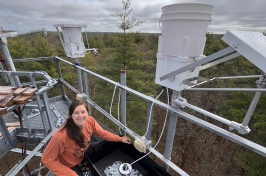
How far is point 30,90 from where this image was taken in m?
1.95

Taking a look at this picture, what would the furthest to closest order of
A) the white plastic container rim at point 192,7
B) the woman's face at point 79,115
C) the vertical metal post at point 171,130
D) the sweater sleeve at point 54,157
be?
1. the woman's face at point 79,115
2. the sweater sleeve at point 54,157
3. the vertical metal post at point 171,130
4. the white plastic container rim at point 192,7

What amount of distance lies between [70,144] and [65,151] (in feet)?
0.38

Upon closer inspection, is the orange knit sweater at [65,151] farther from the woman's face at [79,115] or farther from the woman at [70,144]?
the woman's face at [79,115]

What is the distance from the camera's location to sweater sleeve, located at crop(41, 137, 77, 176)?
71.9 inches

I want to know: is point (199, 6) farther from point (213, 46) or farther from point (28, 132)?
point (213, 46)

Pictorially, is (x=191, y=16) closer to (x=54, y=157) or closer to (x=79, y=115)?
(x=79, y=115)

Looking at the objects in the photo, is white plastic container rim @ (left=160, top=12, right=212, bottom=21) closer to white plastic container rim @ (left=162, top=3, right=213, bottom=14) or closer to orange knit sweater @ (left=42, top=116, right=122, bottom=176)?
white plastic container rim @ (left=162, top=3, right=213, bottom=14)

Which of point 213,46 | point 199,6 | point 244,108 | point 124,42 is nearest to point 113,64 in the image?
point 124,42

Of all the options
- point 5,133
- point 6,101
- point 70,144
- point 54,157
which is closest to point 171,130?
point 70,144

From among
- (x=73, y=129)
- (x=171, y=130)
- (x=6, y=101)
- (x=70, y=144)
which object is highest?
(x=6, y=101)

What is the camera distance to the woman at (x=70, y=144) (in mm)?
1837

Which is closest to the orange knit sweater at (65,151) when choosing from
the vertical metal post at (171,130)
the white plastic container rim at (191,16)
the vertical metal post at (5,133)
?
the vertical metal post at (171,130)

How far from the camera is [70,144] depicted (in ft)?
6.48

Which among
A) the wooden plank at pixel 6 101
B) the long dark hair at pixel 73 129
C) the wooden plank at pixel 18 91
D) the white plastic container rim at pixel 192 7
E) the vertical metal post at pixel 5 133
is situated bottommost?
the vertical metal post at pixel 5 133
